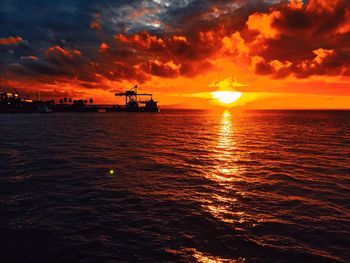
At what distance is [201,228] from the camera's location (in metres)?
11.2

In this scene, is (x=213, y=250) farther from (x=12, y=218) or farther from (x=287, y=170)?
(x=287, y=170)

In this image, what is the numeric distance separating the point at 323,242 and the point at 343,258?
1.16 meters

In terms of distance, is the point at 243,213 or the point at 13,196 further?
the point at 13,196

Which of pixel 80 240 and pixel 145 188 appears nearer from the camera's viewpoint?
pixel 80 240

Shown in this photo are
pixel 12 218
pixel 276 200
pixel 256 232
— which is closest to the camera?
pixel 256 232

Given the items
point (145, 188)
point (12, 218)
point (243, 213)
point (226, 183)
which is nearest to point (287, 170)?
point (226, 183)

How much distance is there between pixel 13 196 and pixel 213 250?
12.6 metres

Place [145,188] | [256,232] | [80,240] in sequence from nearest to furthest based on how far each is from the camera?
[80,240] < [256,232] < [145,188]

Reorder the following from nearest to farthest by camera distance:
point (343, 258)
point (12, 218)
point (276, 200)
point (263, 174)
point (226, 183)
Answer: point (343, 258) < point (12, 218) < point (276, 200) < point (226, 183) < point (263, 174)

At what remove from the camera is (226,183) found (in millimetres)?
18328

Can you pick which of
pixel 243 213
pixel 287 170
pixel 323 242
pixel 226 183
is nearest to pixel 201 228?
pixel 243 213

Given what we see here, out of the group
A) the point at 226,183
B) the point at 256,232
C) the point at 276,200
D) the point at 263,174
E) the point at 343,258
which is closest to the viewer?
the point at 343,258

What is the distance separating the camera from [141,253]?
922 cm

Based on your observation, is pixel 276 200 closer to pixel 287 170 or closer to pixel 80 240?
pixel 287 170
